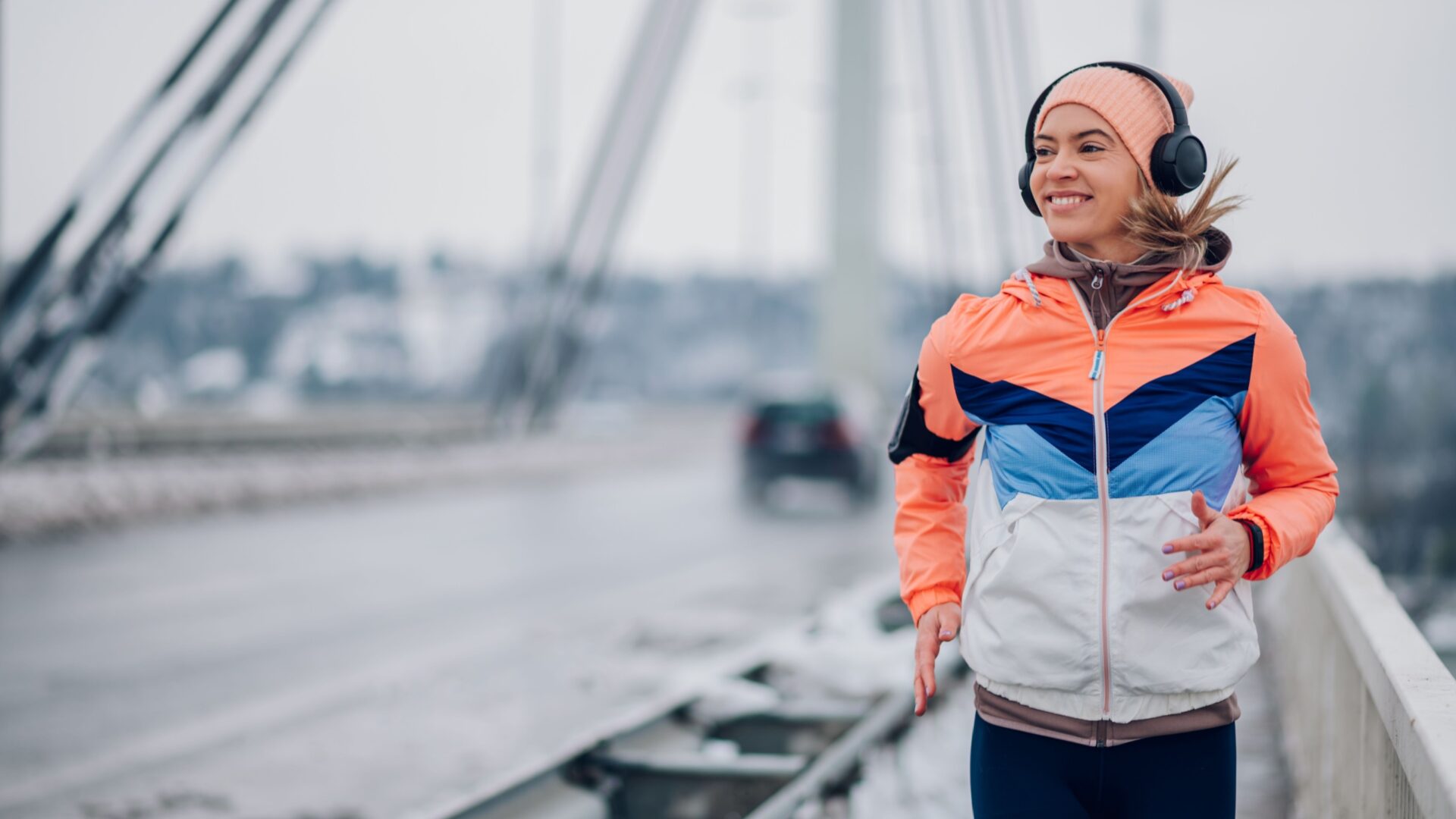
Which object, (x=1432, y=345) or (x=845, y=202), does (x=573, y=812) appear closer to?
Answer: (x=845, y=202)

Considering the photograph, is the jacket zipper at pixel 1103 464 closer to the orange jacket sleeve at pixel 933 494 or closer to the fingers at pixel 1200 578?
the fingers at pixel 1200 578

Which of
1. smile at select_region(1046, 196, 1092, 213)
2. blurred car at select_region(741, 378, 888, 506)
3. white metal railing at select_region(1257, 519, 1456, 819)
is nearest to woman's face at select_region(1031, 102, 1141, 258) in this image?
smile at select_region(1046, 196, 1092, 213)

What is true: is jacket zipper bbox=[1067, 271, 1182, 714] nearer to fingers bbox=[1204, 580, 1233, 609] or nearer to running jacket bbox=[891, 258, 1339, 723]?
running jacket bbox=[891, 258, 1339, 723]

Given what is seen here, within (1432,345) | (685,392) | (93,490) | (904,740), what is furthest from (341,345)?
(904,740)

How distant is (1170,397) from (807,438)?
48.7ft

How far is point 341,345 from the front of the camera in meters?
79.2

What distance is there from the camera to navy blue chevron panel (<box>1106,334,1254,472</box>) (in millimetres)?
1880

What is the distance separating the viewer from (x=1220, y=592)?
1818 mm

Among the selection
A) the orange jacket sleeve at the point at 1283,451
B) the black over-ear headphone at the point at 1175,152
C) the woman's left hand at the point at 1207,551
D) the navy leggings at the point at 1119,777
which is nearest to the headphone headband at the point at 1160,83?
the black over-ear headphone at the point at 1175,152

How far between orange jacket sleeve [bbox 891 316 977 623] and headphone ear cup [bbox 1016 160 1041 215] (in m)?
0.24

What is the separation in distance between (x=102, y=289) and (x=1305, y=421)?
11512 mm

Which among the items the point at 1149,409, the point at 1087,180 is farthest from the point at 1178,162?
the point at 1149,409

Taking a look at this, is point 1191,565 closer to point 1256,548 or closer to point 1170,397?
point 1256,548

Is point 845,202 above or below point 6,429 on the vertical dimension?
above
